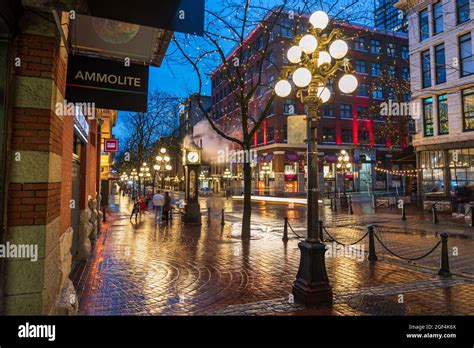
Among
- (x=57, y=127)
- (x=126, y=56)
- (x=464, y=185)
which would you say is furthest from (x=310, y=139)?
(x=464, y=185)

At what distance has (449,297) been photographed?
5508 mm

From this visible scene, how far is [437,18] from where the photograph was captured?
21.6m

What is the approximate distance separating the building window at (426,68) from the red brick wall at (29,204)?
25041 mm

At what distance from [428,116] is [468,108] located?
111 inches

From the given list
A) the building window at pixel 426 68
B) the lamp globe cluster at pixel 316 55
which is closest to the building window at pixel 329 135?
the building window at pixel 426 68

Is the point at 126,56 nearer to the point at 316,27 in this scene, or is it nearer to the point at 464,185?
the point at 316,27

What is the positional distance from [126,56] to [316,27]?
3.41 metres

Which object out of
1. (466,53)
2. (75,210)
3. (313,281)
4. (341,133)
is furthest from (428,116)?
(341,133)

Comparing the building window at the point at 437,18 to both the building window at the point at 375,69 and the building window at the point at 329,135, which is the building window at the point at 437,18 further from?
the building window at the point at 375,69

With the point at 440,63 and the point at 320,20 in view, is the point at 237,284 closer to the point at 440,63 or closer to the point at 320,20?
the point at 320,20

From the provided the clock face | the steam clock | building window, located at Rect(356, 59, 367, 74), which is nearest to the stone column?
the steam clock
